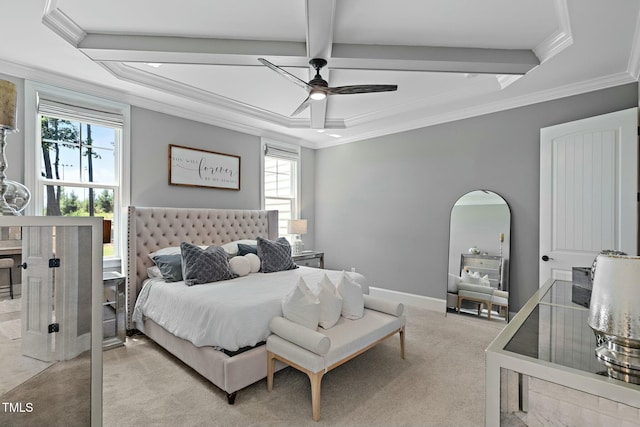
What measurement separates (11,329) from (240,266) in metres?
2.34

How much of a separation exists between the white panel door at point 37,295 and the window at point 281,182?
155 inches

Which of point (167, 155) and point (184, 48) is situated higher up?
point (184, 48)

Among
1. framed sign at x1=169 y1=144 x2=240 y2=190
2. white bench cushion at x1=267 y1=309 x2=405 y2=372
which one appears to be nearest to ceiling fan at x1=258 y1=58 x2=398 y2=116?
white bench cushion at x1=267 y1=309 x2=405 y2=372

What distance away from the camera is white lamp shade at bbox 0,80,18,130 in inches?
52.7

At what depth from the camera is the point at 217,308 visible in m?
2.38

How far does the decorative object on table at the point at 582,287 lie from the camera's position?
1.54 meters

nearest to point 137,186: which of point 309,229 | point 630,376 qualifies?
point 309,229

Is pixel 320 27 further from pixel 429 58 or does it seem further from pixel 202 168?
pixel 202 168

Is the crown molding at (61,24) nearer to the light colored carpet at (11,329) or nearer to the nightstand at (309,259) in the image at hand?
the light colored carpet at (11,329)

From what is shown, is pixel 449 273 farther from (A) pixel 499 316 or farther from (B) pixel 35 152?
(B) pixel 35 152

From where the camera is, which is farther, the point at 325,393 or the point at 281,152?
the point at 281,152

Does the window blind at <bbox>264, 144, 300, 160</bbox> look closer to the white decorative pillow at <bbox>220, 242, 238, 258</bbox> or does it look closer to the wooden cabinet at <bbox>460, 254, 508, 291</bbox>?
the white decorative pillow at <bbox>220, 242, 238, 258</bbox>

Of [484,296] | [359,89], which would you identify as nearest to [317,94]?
[359,89]

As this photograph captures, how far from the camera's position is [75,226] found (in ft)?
4.49
